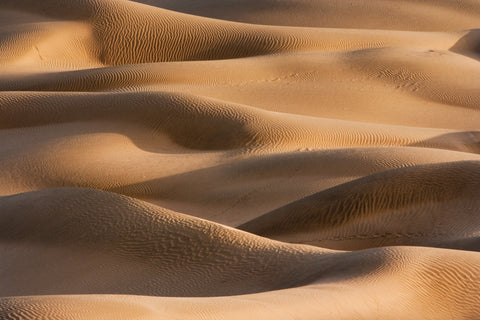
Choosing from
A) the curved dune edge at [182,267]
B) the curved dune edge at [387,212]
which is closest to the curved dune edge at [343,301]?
the curved dune edge at [182,267]

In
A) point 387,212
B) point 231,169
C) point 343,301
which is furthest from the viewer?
point 231,169

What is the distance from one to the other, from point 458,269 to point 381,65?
6.96 meters

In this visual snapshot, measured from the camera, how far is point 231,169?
6.28m

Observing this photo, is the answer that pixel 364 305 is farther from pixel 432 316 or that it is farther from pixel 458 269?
pixel 458 269

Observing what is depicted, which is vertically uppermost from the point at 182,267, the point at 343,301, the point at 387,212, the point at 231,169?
the point at 231,169

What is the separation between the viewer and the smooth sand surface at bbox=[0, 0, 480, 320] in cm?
310

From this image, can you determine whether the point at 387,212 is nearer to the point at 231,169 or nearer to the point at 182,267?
the point at 182,267

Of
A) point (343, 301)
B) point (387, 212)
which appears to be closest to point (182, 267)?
point (343, 301)

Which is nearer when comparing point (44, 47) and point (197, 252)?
point (197, 252)

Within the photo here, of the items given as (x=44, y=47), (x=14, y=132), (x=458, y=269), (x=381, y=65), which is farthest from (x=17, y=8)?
(x=458, y=269)

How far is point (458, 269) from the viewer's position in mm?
3148

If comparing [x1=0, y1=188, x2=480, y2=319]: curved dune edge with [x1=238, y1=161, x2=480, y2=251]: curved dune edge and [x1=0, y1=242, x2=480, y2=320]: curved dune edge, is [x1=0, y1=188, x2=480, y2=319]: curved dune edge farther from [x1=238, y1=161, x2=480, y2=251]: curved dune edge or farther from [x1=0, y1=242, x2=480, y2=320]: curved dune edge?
[x1=238, y1=161, x2=480, y2=251]: curved dune edge

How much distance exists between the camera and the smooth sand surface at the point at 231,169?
3.10m

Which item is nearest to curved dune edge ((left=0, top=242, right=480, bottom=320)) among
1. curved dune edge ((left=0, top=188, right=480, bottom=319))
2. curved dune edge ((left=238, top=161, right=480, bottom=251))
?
curved dune edge ((left=0, top=188, right=480, bottom=319))
